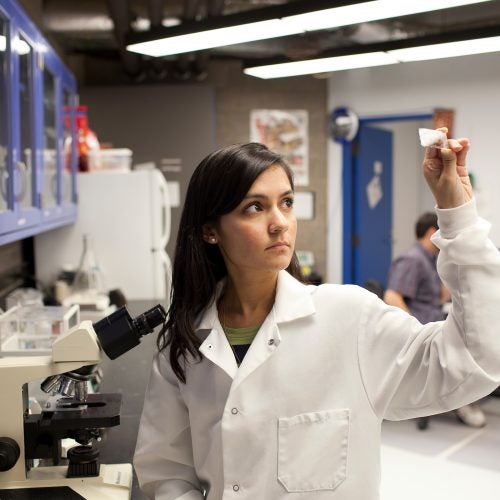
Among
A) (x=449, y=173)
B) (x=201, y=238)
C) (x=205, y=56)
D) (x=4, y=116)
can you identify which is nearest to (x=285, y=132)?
(x=205, y=56)

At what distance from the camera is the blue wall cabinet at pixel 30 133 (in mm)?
2268

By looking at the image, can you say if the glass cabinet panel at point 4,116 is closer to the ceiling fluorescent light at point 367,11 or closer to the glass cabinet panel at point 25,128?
the glass cabinet panel at point 25,128

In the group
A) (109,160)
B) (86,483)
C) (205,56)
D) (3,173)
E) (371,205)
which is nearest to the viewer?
(86,483)

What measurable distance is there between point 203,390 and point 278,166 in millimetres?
476

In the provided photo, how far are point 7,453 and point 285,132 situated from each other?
18.2 feet

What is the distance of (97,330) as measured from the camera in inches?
59.8

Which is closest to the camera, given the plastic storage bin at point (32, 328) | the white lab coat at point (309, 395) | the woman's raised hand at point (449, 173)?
the woman's raised hand at point (449, 173)

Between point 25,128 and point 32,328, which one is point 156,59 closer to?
point 25,128

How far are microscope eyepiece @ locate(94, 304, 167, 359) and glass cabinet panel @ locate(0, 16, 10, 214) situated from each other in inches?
33.2

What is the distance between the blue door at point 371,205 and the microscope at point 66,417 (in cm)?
536

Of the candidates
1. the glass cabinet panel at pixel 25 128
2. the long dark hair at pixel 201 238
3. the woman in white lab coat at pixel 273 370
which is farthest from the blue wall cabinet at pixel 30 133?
the woman in white lab coat at pixel 273 370

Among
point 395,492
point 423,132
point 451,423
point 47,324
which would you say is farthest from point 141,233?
point 423,132

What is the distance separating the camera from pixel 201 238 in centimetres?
146

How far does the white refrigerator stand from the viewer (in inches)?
166
